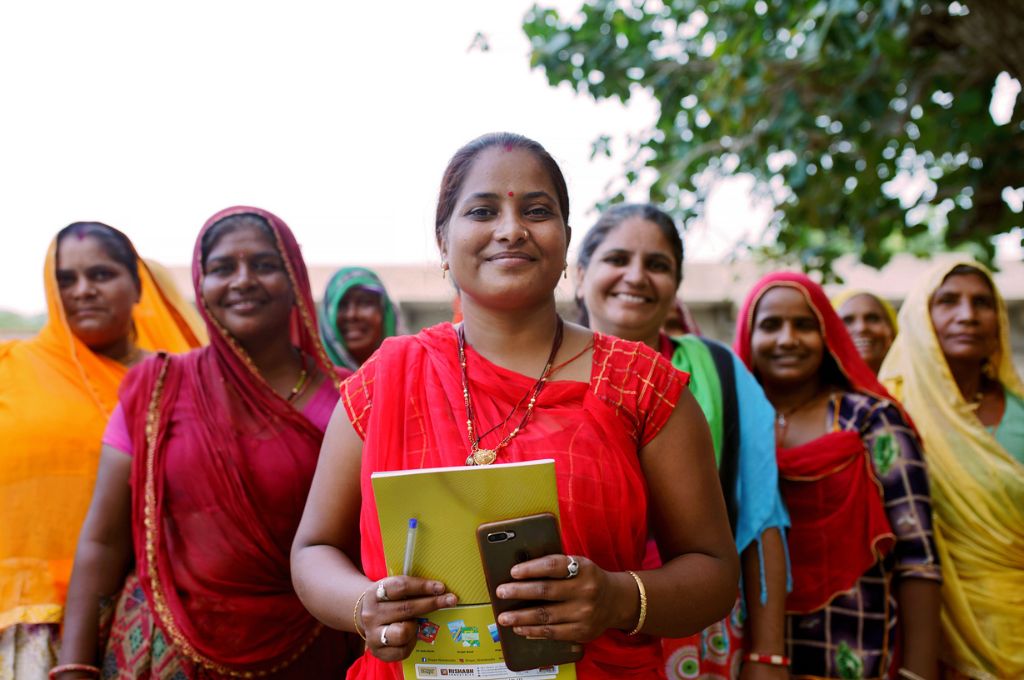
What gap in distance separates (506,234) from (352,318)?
2545 mm

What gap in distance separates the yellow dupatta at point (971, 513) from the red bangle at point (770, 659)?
103 centimetres

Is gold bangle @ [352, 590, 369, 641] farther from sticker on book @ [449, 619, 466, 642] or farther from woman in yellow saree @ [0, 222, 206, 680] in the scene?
woman in yellow saree @ [0, 222, 206, 680]

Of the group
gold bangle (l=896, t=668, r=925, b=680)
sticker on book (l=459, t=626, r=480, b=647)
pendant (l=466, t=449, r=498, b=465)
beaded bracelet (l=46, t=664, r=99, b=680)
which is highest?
pendant (l=466, t=449, r=498, b=465)

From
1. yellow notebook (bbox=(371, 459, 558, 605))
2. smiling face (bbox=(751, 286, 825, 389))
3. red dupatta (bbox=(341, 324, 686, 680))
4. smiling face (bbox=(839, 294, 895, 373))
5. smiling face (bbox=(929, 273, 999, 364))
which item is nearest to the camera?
yellow notebook (bbox=(371, 459, 558, 605))

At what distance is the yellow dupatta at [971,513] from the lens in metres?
3.03

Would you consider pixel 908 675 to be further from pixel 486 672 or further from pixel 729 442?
pixel 486 672

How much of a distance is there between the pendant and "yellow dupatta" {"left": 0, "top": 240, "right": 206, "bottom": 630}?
5.82 feet

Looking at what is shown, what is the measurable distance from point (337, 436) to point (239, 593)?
90 cm

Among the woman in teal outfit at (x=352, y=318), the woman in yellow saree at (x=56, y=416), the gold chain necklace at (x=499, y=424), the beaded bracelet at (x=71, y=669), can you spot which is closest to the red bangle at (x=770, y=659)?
the gold chain necklace at (x=499, y=424)

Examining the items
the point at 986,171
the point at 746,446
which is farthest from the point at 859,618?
the point at 986,171

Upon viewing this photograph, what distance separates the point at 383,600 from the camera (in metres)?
1.40

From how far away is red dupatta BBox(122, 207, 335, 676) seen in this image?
2.31 meters

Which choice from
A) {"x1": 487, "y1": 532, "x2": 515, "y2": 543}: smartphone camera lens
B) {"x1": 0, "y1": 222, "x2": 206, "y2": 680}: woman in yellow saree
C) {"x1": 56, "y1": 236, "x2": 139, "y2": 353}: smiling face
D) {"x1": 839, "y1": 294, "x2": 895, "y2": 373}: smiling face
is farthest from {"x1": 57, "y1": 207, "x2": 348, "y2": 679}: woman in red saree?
{"x1": 839, "y1": 294, "x2": 895, "y2": 373}: smiling face

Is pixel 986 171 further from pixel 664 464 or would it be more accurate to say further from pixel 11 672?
pixel 11 672
